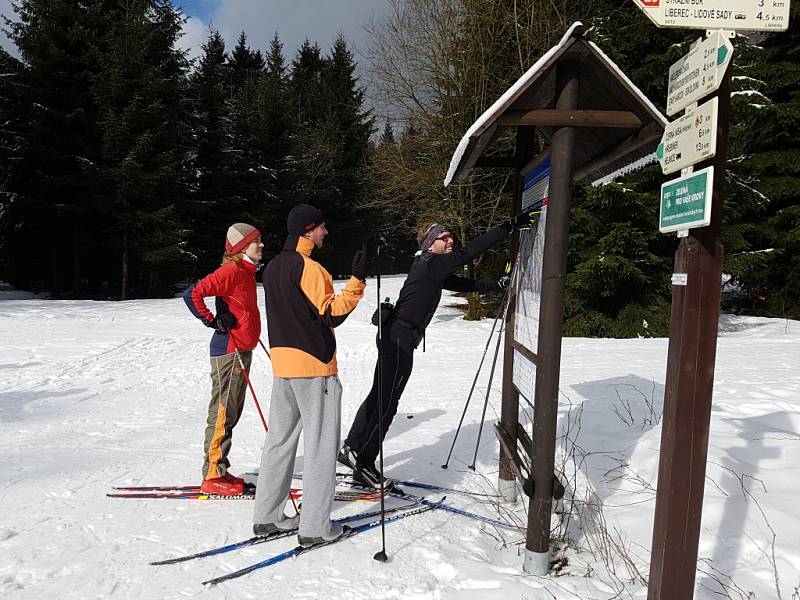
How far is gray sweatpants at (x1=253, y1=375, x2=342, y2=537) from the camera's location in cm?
325

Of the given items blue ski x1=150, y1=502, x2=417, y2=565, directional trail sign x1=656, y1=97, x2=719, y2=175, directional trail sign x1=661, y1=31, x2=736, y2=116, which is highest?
directional trail sign x1=661, y1=31, x2=736, y2=116

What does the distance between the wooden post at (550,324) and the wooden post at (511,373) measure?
906 millimetres

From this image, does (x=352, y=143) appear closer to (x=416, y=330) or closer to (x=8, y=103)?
(x=8, y=103)

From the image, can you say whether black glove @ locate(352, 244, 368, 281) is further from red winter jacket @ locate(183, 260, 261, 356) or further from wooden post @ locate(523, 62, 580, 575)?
red winter jacket @ locate(183, 260, 261, 356)

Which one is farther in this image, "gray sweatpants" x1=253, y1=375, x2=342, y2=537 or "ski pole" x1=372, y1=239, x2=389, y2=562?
"gray sweatpants" x1=253, y1=375, x2=342, y2=537

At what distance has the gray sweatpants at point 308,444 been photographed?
325 centimetres

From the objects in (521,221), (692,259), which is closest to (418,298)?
(521,221)

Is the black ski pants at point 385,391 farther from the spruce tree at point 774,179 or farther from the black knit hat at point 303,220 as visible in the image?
the spruce tree at point 774,179

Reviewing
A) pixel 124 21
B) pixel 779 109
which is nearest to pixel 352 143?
pixel 124 21

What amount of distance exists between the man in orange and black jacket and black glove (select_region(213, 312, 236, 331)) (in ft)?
2.98

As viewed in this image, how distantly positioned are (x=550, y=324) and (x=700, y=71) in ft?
4.98

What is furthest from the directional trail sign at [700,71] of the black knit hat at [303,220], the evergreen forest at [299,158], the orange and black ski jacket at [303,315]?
the evergreen forest at [299,158]

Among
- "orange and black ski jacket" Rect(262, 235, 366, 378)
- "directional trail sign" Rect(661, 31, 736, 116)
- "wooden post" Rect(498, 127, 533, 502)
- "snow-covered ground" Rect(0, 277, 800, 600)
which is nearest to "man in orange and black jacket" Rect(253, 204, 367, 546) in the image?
"orange and black ski jacket" Rect(262, 235, 366, 378)

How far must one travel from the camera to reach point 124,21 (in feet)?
66.8
